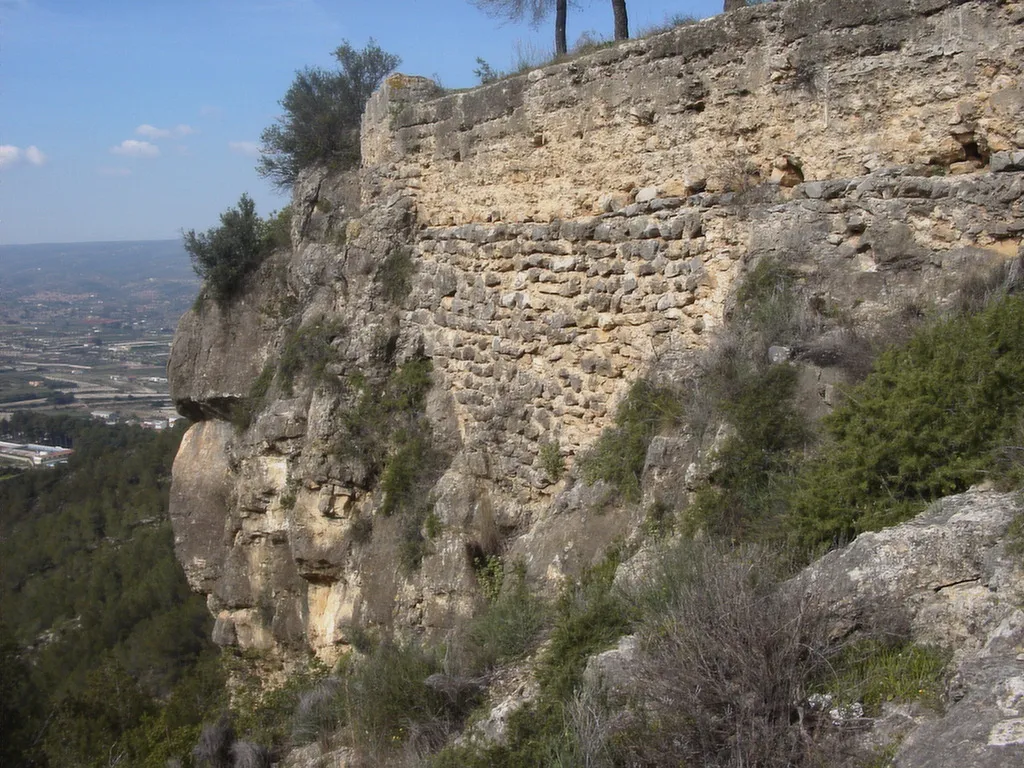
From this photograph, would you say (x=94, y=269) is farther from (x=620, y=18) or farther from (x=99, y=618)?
(x=620, y=18)

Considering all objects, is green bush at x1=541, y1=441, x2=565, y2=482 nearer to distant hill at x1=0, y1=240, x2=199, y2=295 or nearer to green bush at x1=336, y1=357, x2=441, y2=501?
green bush at x1=336, y1=357, x2=441, y2=501

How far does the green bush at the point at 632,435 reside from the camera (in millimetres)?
5527

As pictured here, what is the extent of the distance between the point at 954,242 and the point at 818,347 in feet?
3.10

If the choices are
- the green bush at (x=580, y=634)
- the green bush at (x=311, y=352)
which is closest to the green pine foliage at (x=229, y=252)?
the green bush at (x=311, y=352)

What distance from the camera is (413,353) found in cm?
838

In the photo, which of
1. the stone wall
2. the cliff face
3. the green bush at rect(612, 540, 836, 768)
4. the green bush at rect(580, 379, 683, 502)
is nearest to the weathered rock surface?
the green bush at rect(612, 540, 836, 768)

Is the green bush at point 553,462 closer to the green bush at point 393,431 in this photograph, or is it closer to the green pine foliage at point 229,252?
the green bush at point 393,431

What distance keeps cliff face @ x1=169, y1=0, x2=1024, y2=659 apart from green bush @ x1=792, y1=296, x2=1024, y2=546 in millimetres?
572

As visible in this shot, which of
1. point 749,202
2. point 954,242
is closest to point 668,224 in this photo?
point 749,202

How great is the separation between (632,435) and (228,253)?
6627 millimetres

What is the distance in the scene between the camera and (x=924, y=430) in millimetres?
3682

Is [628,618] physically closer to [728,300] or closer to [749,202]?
[728,300]

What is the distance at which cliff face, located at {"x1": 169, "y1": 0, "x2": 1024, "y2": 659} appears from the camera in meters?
4.85

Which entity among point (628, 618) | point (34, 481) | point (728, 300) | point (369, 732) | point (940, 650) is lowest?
point (34, 481)
